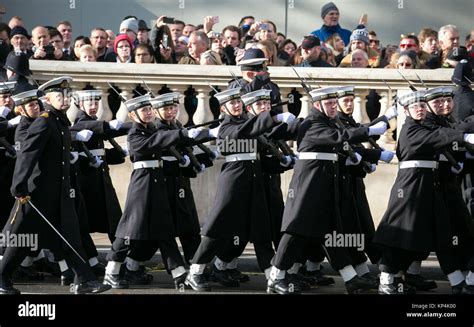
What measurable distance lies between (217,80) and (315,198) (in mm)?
3238

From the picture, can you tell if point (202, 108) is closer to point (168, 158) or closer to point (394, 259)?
point (168, 158)

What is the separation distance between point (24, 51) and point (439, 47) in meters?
4.30

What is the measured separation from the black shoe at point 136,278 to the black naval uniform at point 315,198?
53.9 inches

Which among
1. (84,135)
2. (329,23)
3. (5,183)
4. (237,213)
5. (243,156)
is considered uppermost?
(329,23)

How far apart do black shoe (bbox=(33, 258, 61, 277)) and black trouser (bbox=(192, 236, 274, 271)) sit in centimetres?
153

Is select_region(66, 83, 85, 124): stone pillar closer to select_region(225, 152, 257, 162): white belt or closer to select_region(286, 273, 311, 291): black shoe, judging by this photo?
select_region(225, 152, 257, 162): white belt

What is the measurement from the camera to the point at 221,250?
52.5 ft

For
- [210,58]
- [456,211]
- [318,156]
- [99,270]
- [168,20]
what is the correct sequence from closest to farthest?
[318,156] < [456,211] < [99,270] < [210,58] < [168,20]

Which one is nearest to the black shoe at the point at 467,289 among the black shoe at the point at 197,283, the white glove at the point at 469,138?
the white glove at the point at 469,138

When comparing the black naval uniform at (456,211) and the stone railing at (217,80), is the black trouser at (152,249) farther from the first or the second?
the black naval uniform at (456,211)

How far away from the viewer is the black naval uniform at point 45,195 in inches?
597

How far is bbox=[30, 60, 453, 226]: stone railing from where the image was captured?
18297mm

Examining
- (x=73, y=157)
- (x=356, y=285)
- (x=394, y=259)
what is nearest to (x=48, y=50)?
(x=73, y=157)
